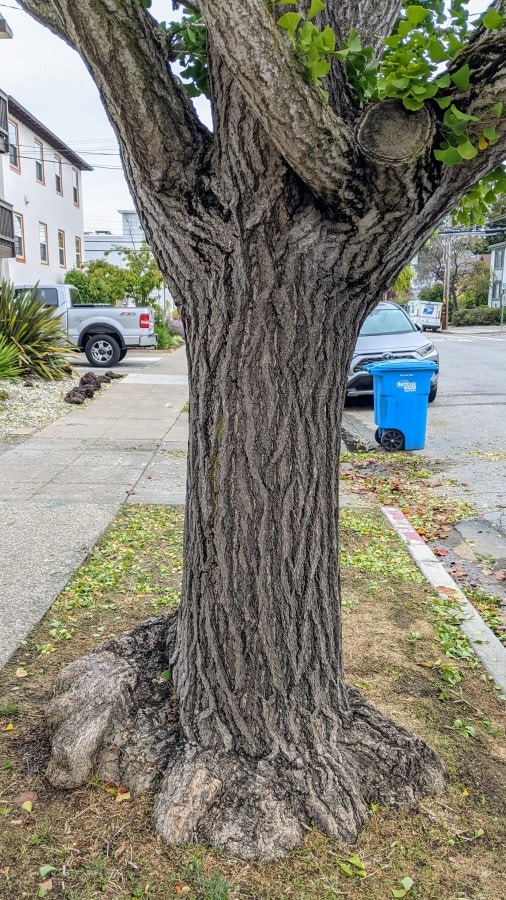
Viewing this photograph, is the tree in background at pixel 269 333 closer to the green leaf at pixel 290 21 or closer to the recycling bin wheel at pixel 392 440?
the green leaf at pixel 290 21

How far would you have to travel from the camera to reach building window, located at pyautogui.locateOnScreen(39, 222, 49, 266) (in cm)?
2705

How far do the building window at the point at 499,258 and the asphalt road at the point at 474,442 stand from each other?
132 feet

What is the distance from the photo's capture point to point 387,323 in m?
13.2

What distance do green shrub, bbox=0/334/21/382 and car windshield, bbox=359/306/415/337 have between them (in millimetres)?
6335

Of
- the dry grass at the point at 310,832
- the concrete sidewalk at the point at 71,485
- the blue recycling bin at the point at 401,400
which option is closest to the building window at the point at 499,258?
the concrete sidewalk at the point at 71,485

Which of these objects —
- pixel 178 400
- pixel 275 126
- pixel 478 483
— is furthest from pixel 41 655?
pixel 178 400

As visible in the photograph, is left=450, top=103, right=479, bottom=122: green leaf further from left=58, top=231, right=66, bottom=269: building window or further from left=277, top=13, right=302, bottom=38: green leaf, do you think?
left=58, top=231, right=66, bottom=269: building window

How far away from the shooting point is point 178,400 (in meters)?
13.3

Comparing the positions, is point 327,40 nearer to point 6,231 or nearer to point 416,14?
point 416,14

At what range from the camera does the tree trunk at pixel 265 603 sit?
8.25 feet

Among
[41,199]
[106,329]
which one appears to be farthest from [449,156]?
[41,199]

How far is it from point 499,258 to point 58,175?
37.5 metres

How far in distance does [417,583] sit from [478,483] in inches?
125

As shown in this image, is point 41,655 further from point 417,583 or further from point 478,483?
point 478,483
